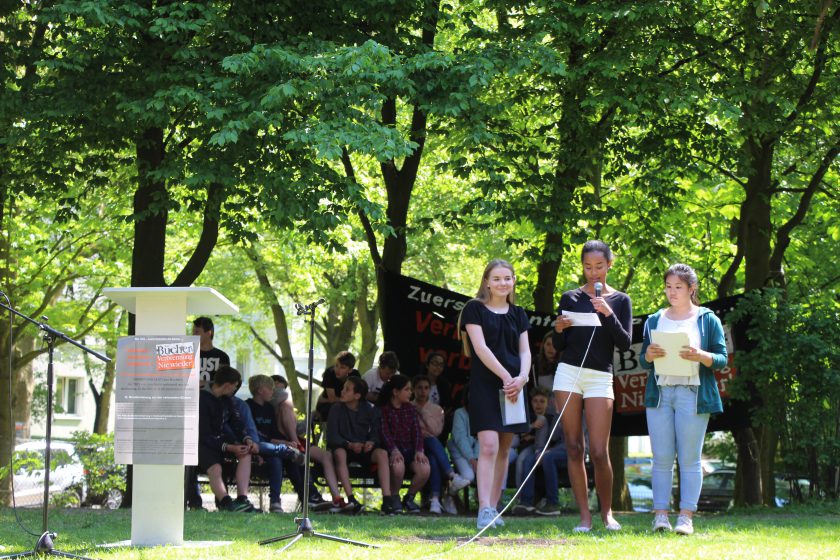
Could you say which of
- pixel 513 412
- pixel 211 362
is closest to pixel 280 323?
pixel 211 362

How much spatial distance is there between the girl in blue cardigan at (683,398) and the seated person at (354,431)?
4.00 meters

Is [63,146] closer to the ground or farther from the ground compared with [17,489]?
farther from the ground

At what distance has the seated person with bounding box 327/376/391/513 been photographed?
11.3 m

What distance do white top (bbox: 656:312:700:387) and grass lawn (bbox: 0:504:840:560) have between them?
Result: 1.10 m

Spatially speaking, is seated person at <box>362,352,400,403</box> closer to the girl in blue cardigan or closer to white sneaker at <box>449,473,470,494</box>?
white sneaker at <box>449,473,470,494</box>

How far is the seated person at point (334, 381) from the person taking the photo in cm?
1223

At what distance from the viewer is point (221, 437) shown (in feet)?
36.2

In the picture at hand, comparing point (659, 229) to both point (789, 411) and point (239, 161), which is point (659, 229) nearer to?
point (789, 411)

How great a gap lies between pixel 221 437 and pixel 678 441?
5.10m

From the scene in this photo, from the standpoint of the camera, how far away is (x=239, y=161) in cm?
1138

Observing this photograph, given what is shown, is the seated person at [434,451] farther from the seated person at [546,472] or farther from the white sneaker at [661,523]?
the white sneaker at [661,523]

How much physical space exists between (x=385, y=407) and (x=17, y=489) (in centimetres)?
1015

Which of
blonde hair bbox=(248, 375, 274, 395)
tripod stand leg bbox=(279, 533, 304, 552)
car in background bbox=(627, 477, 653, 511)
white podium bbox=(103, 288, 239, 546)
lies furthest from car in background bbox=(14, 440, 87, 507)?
car in background bbox=(627, 477, 653, 511)

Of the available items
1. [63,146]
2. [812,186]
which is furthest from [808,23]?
[63,146]
